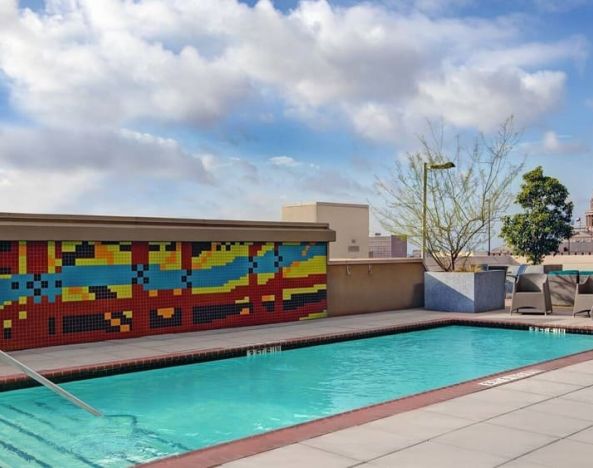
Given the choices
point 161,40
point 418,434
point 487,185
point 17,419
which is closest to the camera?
point 418,434

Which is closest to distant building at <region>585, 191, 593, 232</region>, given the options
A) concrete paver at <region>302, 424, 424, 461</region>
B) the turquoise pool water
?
the turquoise pool water

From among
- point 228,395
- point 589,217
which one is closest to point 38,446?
point 228,395

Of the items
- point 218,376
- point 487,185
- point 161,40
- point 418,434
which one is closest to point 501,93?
point 487,185

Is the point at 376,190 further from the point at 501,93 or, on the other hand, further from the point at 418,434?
the point at 418,434

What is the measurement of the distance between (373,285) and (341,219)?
760 inches

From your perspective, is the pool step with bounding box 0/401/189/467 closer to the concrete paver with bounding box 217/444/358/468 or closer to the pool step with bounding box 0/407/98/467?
the pool step with bounding box 0/407/98/467

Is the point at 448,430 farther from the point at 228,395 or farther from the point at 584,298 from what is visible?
the point at 584,298

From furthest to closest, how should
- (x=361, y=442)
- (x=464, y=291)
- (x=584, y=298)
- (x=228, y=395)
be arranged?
1. (x=464, y=291)
2. (x=584, y=298)
3. (x=228, y=395)
4. (x=361, y=442)

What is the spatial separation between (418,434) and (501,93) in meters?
14.3

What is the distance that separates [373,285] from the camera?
48.8 feet

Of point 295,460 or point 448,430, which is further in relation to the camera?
point 448,430

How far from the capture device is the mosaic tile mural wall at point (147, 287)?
32.6 ft

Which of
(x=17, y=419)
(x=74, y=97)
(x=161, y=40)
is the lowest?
(x=17, y=419)

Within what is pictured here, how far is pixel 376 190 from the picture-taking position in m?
17.1
